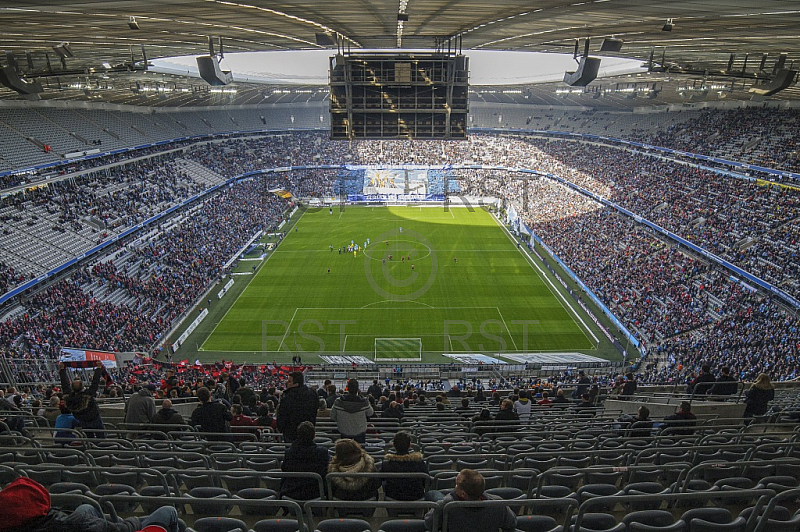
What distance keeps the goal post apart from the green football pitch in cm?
6

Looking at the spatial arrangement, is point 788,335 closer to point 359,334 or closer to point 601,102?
point 359,334

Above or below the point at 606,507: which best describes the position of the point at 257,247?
below

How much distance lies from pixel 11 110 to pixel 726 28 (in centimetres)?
4616

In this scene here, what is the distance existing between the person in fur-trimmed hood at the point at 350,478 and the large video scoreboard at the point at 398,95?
1695 cm

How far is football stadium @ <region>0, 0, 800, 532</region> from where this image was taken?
18.8 feet

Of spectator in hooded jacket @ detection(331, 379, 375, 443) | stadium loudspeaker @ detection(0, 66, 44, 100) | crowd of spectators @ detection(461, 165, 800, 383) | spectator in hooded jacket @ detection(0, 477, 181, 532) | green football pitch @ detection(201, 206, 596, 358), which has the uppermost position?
stadium loudspeaker @ detection(0, 66, 44, 100)

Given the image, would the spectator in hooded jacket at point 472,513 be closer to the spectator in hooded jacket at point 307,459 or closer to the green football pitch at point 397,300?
the spectator in hooded jacket at point 307,459

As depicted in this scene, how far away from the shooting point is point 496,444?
7.93 meters

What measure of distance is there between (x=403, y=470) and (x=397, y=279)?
3605cm

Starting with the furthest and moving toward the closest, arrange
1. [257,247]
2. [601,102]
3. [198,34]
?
[601,102] → [257,247] → [198,34]

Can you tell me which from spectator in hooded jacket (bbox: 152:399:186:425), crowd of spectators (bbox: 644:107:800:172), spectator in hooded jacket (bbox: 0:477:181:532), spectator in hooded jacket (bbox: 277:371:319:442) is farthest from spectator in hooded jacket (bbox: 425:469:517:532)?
crowd of spectators (bbox: 644:107:800:172)

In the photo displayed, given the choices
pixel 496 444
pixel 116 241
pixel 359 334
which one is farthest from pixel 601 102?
pixel 496 444

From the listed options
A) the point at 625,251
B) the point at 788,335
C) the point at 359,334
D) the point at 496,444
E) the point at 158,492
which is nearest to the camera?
the point at 158,492

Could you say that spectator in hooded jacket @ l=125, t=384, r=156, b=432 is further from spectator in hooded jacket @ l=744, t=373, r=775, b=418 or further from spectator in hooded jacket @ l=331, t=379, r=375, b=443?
spectator in hooded jacket @ l=744, t=373, r=775, b=418
